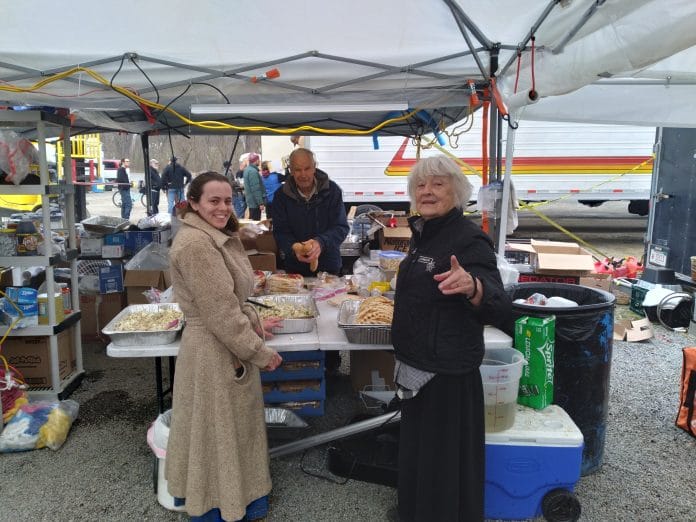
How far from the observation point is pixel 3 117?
12.2 feet

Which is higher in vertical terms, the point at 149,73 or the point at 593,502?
the point at 149,73

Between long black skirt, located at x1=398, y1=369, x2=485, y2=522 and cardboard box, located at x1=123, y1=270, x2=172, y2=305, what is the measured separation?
3.62 metres

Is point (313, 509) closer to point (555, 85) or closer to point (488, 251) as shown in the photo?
point (488, 251)

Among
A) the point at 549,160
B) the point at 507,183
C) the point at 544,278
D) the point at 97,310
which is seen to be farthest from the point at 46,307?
the point at 549,160

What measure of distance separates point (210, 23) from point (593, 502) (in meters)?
3.49

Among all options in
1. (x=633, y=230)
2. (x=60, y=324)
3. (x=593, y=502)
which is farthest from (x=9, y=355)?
(x=633, y=230)

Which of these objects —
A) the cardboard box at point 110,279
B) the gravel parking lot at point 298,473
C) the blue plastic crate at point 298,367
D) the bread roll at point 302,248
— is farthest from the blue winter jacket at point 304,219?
the cardboard box at point 110,279

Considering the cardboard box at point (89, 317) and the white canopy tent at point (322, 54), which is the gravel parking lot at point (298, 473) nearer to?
the cardboard box at point (89, 317)

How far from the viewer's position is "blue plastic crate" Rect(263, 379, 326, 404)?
3693 millimetres

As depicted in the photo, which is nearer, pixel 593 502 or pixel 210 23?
pixel 593 502

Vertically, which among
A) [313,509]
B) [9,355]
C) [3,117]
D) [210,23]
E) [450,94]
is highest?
[210,23]

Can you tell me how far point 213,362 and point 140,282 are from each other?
3254mm

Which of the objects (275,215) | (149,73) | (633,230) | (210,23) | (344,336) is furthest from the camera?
(633,230)

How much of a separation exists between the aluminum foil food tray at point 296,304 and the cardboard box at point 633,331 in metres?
3.97
